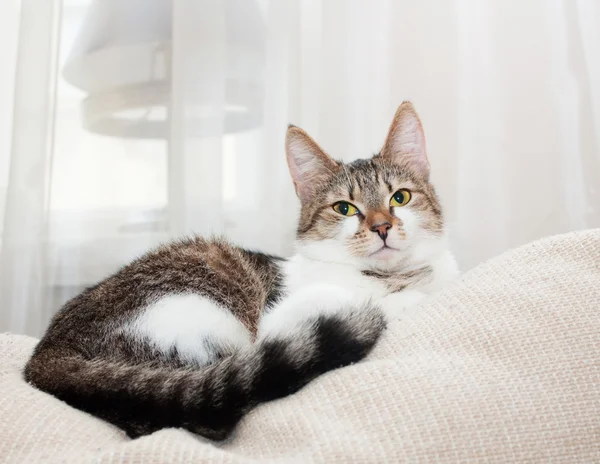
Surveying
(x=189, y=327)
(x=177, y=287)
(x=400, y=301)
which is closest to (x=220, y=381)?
(x=189, y=327)

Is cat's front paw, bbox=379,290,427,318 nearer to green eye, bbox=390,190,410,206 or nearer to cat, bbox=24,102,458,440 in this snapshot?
cat, bbox=24,102,458,440

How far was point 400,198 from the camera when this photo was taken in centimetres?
151

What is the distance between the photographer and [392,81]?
212 centimetres

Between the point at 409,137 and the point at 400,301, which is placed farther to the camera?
the point at 409,137

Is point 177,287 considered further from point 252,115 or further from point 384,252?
point 252,115

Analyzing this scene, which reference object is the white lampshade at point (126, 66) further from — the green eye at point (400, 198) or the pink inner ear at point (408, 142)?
the green eye at point (400, 198)

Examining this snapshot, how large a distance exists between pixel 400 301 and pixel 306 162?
1.70 ft

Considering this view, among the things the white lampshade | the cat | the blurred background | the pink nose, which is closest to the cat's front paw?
the cat

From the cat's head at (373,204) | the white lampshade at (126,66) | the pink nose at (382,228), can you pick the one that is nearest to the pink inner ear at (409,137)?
the cat's head at (373,204)

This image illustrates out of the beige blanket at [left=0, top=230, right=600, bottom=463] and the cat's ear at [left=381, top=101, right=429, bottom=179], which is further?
the cat's ear at [left=381, top=101, right=429, bottom=179]

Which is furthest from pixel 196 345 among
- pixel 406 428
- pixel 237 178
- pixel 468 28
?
pixel 468 28

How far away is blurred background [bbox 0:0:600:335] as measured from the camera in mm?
2025

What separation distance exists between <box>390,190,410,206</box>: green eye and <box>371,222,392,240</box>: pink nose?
124 millimetres

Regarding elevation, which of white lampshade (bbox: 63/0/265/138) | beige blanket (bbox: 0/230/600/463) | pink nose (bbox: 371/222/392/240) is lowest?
beige blanket (bbox: 0/230/600/463)
